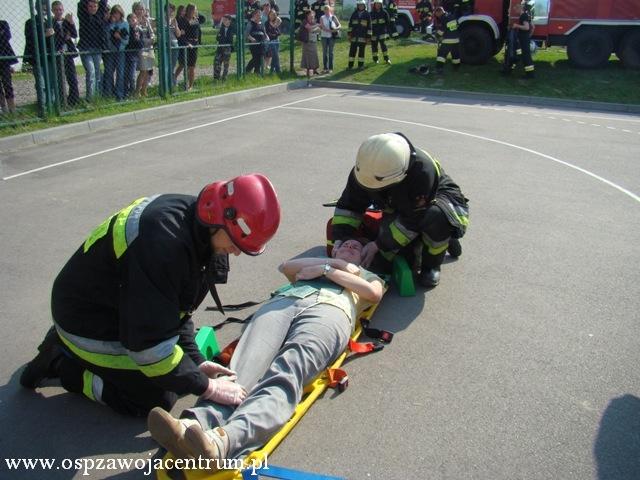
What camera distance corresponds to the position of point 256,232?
2.96 meters

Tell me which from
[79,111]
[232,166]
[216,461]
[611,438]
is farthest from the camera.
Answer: [79,111]

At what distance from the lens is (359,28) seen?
19.3 m

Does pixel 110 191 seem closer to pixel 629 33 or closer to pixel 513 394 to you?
pixel 513 394

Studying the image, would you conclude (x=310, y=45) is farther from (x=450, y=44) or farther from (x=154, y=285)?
(x=154, y=285)

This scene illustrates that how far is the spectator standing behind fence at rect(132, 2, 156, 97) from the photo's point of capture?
13.3m

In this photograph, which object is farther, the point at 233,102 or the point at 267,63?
the point at 267,63

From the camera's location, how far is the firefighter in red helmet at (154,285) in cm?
289

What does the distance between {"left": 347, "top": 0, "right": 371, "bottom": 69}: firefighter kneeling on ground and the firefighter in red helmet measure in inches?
681

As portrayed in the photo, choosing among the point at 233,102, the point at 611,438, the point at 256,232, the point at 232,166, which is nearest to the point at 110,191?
the point at 232,166

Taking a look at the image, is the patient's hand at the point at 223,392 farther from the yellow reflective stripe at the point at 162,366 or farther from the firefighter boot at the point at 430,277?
the firefighter boot at the point at 430,277

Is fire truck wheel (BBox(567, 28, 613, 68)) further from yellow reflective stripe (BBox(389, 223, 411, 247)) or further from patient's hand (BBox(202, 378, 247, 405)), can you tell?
patient's hand (BBox(202, 378, 247, 405))

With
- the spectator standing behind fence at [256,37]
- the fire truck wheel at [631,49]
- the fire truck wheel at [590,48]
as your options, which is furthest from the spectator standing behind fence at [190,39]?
the fire truck wheel at [631,49]

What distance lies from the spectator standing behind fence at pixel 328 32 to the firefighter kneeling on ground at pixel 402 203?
14.6m

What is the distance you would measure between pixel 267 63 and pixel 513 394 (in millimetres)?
16212
